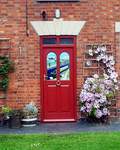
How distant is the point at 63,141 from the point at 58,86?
3.44 metres

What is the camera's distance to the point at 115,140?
1337 cm

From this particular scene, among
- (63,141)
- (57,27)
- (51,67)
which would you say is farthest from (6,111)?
(63,141)

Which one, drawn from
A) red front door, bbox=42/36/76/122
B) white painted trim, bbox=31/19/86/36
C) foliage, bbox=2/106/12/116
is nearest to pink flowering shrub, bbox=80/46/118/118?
red front door, bbox=42/36/76/122

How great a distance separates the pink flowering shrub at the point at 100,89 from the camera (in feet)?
52.3

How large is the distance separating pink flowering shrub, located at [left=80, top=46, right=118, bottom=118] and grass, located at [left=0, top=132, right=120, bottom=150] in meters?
1.51

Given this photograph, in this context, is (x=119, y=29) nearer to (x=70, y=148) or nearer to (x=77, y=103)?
(x=77, y=103)

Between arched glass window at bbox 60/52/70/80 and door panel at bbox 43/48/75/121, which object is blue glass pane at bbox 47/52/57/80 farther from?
arched glass window at bbox 60/52/70/80

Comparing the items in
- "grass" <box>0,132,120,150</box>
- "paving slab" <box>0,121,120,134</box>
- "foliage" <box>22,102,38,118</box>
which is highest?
"foliage" <box>22,102,38,118</box>

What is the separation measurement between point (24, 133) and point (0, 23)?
3.40m

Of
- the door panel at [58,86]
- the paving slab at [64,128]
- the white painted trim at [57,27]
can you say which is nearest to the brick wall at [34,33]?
the white painted trim at [57,27]

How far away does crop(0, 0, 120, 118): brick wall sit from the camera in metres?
16.3

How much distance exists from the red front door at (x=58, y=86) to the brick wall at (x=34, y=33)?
213 millimetres

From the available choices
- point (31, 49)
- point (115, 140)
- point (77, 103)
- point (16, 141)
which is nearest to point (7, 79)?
point (31, 49)

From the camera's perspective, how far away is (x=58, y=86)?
16.5 metres
